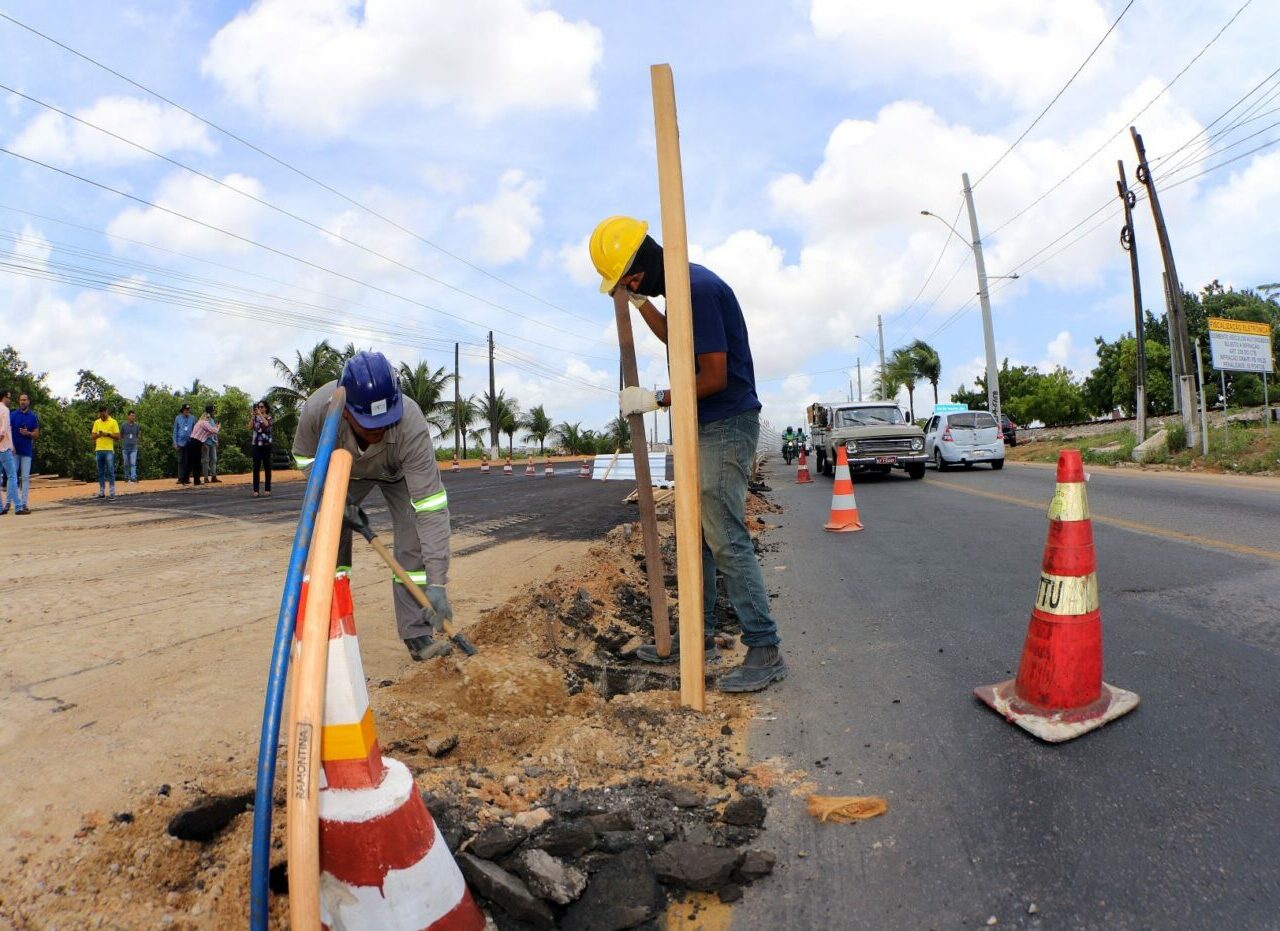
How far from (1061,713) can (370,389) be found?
309 cm

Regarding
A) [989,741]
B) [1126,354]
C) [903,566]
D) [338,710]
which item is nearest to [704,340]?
[989,741]

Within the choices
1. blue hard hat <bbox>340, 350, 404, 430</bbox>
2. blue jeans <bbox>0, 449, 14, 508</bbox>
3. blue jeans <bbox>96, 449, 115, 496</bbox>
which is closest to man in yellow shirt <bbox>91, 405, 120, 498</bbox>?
blue jeans <bbox>96, 449, 115, 496</bbox>

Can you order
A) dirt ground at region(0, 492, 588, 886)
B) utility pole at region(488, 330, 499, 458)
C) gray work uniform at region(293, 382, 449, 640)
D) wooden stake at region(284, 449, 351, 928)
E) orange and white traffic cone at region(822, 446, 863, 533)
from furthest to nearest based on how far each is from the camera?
utility pole at region(488, 330, 499, 458)
orange and white traffic cone at region(822, 446, 863, 533)
gray work uniform at region(293, 382, 449, 640)
dirt ground at region(0, 492, 588, 886)
wooden stake at region(284, 449, 351, 928)

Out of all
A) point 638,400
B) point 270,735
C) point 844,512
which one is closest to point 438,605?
point 638,400

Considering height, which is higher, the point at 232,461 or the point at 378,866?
the point at 232,461

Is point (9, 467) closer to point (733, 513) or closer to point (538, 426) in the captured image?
point (733, 513)

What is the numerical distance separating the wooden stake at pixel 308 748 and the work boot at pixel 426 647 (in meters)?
2.50

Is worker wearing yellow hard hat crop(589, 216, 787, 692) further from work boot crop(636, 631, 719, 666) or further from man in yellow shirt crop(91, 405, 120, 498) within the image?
man in yellow shirt crop(91, 405, 120, 498)

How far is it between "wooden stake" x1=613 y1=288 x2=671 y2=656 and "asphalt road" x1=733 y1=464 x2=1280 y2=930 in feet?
2.33

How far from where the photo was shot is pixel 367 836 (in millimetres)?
1698

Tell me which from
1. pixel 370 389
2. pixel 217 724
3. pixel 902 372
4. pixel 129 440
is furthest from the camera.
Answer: pixel 902 372

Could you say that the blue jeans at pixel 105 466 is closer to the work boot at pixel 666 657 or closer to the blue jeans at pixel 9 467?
the blue jeans at pixel 9 467

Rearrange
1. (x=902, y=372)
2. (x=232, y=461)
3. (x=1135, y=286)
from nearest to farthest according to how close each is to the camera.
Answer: (x=1135, y=286) < (x=232, y=461) < (x=902, y=372)

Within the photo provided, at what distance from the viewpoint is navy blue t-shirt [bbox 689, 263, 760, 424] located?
3.38 meters
